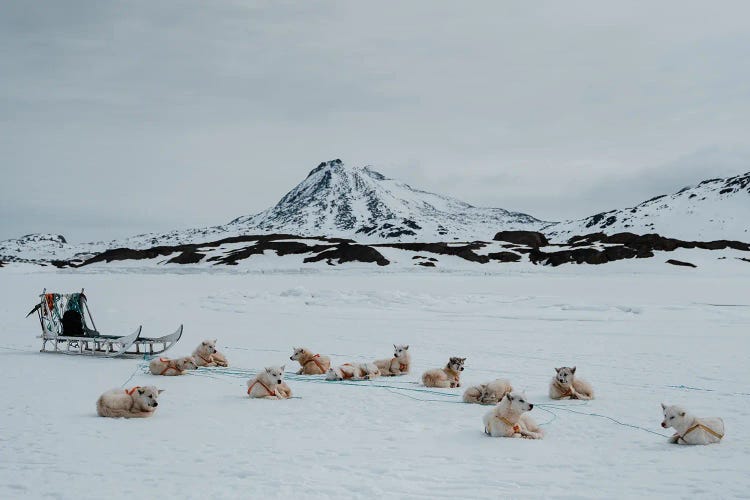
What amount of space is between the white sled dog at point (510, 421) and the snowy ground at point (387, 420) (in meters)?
0.23

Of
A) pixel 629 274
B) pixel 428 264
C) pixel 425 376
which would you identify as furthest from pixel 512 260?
pixel 425 376

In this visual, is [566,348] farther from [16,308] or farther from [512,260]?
[512,260]

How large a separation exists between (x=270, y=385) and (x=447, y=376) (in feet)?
11.1

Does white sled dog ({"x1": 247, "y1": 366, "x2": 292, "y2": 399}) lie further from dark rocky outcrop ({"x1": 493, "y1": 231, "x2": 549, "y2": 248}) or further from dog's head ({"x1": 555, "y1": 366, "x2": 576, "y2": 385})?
dark rocky outcrop ({"x1": 493, "y1": 231, "x2": 549, "y2": 248})

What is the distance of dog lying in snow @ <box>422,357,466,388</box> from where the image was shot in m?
12.4

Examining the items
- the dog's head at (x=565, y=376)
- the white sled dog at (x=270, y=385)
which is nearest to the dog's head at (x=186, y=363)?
the white sled dog at (x=270, y=385)

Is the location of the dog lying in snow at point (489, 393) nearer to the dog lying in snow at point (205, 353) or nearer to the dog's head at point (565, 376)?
the dog's head at point (565, 376)

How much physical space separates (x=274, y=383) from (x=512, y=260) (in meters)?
64.2

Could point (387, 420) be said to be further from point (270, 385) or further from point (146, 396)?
point (146, 396)

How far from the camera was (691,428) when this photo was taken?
8.05 meters

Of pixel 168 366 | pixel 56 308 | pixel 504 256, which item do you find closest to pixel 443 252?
pixel 504 256

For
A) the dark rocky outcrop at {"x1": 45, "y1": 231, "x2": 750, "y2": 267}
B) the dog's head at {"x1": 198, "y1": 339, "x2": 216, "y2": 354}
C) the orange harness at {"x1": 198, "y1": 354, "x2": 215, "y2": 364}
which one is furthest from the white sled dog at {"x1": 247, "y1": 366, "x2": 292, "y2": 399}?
the dark rocky outcrop at {"x1": 45, "y1": 231, "x2": 750, "y2": 267}

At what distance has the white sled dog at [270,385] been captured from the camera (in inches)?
448

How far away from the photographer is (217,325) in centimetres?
2405
